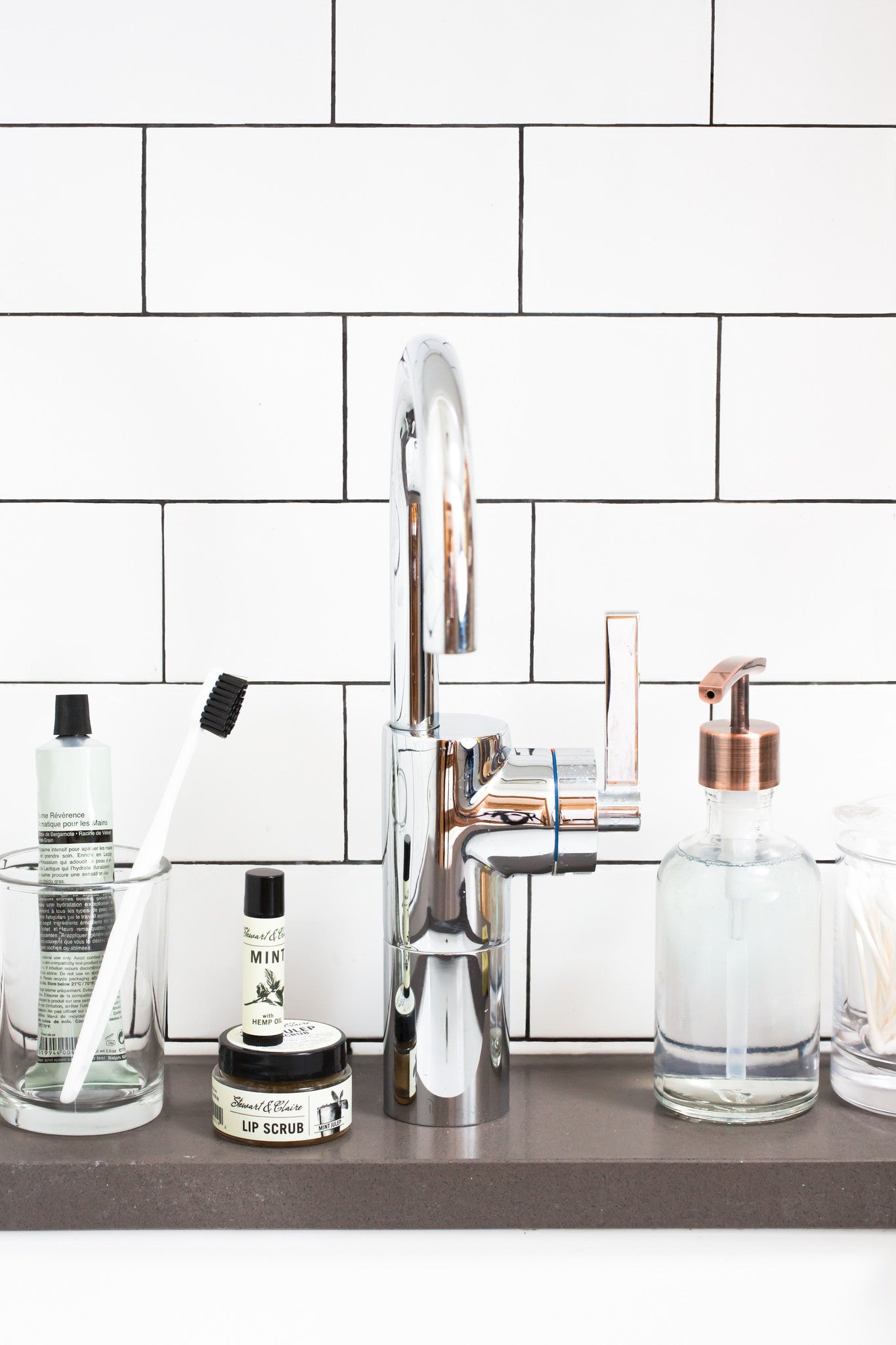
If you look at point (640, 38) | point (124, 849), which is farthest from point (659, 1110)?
point (640, 38)

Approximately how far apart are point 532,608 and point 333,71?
0.36 metres

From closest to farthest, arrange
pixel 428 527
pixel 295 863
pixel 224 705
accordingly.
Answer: pixel 428 527 < pixel 224 705 < pixel 295 863

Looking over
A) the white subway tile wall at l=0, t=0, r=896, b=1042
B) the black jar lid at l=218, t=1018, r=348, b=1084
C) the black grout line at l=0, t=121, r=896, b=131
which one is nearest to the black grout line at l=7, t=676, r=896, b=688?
the white subway tile wall at l=0, t=0, r=896, b=1042

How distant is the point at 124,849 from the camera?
76 cm

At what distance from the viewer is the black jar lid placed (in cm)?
64

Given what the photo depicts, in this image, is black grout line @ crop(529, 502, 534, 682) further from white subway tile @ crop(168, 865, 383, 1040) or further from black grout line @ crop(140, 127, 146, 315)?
black grout line @ crop(140, 127, 146, 315)

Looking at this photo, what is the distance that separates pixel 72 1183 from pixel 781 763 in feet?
1.61

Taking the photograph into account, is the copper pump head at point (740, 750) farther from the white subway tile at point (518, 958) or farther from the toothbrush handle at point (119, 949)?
the toothbrush handle at point (119, 949)

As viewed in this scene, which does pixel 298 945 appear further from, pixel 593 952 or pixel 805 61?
pixel 805 61

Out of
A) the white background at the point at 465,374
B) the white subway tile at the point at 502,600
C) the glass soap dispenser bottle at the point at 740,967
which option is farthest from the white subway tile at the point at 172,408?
the glass soap dispenser bottle at the point at 740,967

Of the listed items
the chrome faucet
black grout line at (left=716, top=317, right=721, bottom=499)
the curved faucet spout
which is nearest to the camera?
the curved faucet spout

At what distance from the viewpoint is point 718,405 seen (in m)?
0.75

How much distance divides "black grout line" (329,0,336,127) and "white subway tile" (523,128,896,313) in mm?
123

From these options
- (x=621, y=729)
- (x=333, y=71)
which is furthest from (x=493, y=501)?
(x=333, y=71)
